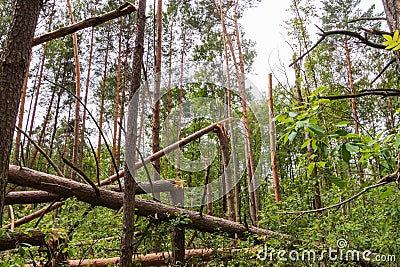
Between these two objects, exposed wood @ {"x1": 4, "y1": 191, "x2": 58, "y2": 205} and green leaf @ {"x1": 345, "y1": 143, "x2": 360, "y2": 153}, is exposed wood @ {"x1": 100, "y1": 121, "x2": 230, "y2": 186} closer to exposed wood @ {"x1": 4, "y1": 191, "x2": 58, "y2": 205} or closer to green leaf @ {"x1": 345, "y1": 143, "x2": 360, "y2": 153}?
exposed wood @ {"x1": 4, "y1": 191, "x2": 58, "y2": 205}

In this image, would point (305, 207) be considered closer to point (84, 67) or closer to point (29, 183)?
point (29, 183)

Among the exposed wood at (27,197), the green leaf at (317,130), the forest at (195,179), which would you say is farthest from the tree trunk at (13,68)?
the exposed wood at (27,197)

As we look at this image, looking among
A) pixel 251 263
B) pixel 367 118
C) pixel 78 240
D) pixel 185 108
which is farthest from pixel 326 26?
pixel 78 240

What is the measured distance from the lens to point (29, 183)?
2709 millimetres

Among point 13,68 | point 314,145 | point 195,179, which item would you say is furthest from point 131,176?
point 195,179

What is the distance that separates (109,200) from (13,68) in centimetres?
175

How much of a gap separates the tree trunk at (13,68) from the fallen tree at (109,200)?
1.37 meters

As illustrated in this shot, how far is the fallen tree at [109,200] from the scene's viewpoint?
271cm

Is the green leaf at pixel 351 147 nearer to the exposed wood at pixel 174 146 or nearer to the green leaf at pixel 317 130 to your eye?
the green leaf at pixel 317 130

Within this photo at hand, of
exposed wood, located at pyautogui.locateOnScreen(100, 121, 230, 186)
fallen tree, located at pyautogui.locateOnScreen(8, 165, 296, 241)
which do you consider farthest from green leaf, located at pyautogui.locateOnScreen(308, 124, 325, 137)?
exposed wood, located at pyautogui.locateOnScreen(100, 121, 230, 186)

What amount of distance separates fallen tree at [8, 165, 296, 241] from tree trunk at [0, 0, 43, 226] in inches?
54.1

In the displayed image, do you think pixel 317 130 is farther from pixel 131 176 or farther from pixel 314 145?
pixel 131 176

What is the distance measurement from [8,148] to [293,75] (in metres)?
7.15

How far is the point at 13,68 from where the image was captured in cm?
147
